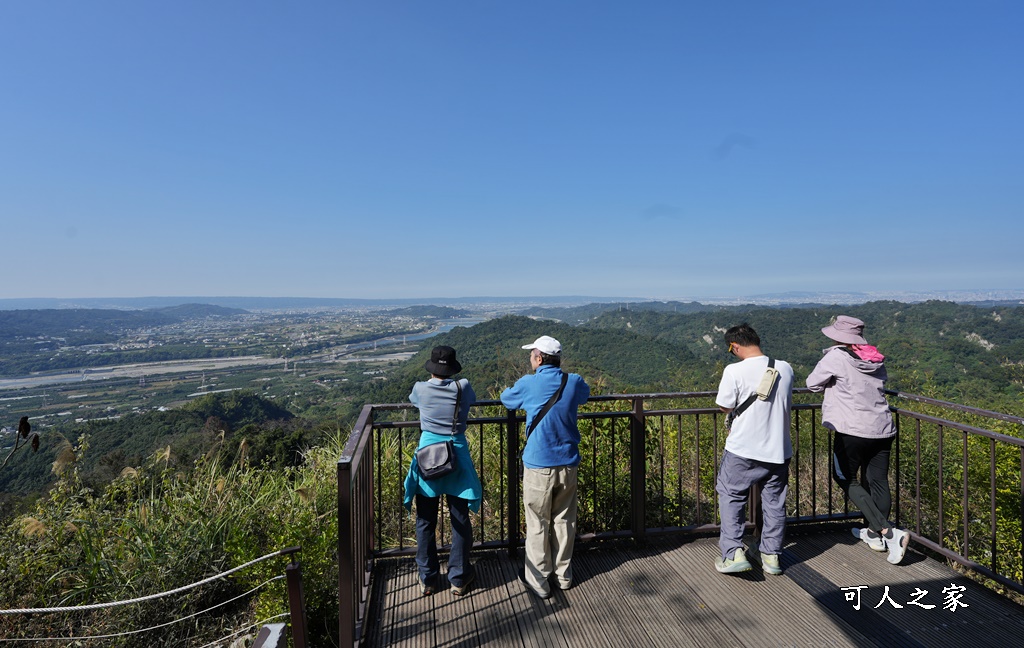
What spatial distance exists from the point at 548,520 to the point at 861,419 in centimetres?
216

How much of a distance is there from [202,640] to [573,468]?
2551 millimetres

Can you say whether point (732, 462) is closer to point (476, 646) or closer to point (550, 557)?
point (550, 557)

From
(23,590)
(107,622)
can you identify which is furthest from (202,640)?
(23,590)

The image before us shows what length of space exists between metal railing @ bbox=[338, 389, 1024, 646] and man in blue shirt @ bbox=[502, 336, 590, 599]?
1.34ft

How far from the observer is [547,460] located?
275cm

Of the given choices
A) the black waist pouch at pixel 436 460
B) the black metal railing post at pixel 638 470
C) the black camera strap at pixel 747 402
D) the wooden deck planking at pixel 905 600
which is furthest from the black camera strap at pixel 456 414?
the wooden deck planking at pixel 905 600

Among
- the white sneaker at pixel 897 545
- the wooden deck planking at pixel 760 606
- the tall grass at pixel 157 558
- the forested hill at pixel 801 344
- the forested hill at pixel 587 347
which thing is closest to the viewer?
the wooden deck planking at pixel 760 606

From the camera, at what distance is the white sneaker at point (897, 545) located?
3064 mm

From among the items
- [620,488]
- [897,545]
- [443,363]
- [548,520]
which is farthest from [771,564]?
[443,363]

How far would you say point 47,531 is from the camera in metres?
3.50

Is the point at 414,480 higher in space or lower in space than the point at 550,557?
higher

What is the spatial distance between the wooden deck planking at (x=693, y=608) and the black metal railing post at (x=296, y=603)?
76 centimetres

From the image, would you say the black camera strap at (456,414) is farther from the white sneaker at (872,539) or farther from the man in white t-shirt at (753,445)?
the white sneaker at (872,539)

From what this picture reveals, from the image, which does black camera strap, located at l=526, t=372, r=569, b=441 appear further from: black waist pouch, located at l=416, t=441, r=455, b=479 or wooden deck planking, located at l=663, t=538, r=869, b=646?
wooden deck planking, located at l=663, t=538, r=869, b=646
